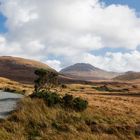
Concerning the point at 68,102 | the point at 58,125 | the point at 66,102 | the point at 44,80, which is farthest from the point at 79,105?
the point at 44,80

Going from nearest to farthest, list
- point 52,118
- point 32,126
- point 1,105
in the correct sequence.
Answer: point 32,126 → point 52,118 → point 1,105

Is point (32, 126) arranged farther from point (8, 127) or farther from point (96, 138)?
point (96, 138)

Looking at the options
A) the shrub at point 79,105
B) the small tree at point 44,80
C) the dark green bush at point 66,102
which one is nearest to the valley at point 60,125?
the shrub at point 79,105

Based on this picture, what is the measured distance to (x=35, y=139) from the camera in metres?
14.4

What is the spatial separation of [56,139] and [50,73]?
85.9ft

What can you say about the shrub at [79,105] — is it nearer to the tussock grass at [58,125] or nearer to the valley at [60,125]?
the valley at [60,125]

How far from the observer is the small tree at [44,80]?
124 feet

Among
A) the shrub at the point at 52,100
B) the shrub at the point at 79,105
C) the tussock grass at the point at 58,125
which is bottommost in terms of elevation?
the tussock grass at the point at 58,125

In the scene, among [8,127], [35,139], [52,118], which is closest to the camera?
[35,139]

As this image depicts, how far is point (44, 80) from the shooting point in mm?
38500

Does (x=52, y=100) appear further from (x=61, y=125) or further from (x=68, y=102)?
(x=61, y=125)

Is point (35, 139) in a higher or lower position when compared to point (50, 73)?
lower

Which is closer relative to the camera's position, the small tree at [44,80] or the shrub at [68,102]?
the shrub at [68,102]

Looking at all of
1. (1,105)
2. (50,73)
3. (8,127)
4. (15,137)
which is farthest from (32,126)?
(50,73)
